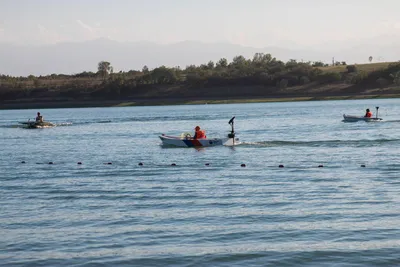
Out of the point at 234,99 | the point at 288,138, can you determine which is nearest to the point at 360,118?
the point at 288,138

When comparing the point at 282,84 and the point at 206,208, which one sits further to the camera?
the point at 282,84

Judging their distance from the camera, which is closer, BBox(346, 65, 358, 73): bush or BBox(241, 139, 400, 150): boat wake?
BBox(241, 139, 400, 150): boat wake

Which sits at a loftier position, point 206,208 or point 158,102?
point 206,208

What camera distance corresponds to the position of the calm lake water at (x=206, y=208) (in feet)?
68.8

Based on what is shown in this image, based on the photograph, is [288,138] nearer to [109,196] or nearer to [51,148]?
[51,148]

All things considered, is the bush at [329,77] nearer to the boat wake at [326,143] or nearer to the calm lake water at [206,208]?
the boat wake at [326,143]

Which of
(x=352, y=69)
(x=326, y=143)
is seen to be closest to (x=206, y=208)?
(x=326, y=143)

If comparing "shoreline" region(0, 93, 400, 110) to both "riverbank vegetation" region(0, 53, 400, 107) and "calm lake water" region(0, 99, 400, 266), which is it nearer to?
"riverbank vegetation" region(0, 53, 400, 107)

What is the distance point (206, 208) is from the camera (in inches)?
1084

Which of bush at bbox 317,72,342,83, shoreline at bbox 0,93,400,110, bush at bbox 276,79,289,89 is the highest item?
bush at bbox 317,72,342,83

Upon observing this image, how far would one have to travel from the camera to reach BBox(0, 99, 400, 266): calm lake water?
21.0m

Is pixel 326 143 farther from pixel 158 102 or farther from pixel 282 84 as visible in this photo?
pixel 158 102

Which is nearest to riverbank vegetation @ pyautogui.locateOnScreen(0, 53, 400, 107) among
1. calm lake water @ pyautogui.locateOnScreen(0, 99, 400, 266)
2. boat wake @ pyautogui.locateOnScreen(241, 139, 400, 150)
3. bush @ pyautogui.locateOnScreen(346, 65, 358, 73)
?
bush @ pyautogui.locateOnScreen(346, 65, 358, 73)

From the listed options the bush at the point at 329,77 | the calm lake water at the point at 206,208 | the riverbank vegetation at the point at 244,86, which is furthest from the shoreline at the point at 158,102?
the calm lake water at the point at 206,208
